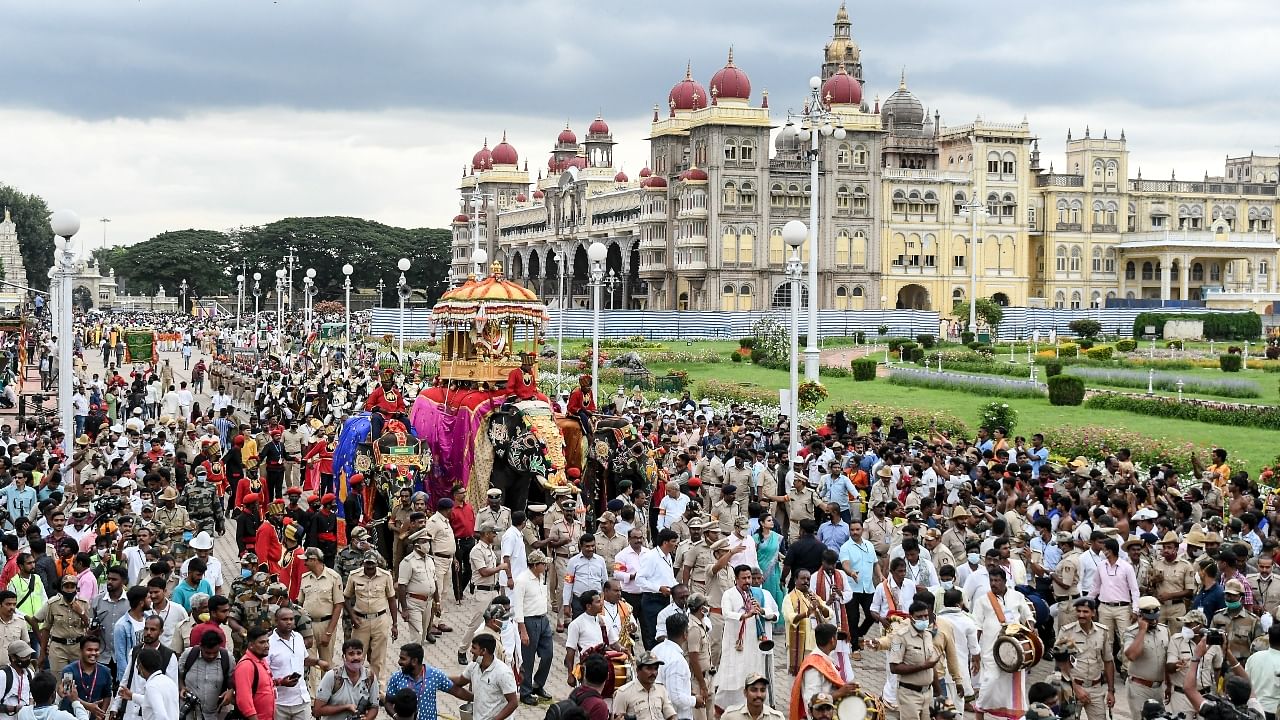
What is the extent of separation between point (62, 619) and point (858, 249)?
68.9m

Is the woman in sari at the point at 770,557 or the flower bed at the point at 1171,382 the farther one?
the flower bed at the point at 1171,382

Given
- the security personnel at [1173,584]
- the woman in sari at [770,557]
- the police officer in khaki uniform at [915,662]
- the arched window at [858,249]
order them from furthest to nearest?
the arched window at [858,249] → the woman in sari at [770,557] → the security personnel at [1173,584] → the police officer in khaki uniform at [915,662]

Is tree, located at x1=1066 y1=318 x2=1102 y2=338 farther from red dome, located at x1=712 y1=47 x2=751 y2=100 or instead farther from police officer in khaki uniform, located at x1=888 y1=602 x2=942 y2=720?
police officer in khaki uniform, located at x1=888 y1=602 x2=942 y2=720

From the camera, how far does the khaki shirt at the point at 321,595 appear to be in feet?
34.3

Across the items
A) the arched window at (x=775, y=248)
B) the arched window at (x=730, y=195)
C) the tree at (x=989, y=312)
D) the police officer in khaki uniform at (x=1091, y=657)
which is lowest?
the police officer in khaki uniform at (x=1091, y=657)

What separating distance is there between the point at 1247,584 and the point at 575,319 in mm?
51454

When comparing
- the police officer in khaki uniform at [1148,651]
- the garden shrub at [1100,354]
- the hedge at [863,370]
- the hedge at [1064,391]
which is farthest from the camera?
the garden shrub at [1100,354]

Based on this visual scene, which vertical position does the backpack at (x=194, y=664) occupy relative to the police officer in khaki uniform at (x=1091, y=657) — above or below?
above

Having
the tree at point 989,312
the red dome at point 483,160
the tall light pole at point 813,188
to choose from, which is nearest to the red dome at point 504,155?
the red dome at point 483,160

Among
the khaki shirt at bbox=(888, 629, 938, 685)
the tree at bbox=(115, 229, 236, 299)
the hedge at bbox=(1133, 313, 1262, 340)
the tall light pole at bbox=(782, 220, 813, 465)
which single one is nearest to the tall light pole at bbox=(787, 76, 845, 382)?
the tall light pole at bbox=(782, 220, 813, 465)

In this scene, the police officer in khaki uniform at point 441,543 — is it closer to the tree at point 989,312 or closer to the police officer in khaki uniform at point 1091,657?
the police officer in khaki uniform at point 1091,657

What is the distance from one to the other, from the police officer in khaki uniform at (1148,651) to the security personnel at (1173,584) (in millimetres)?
1260

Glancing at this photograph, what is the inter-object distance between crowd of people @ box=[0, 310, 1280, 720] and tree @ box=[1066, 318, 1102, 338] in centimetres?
4611

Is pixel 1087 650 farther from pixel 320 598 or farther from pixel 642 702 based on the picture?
pixel 320 598
